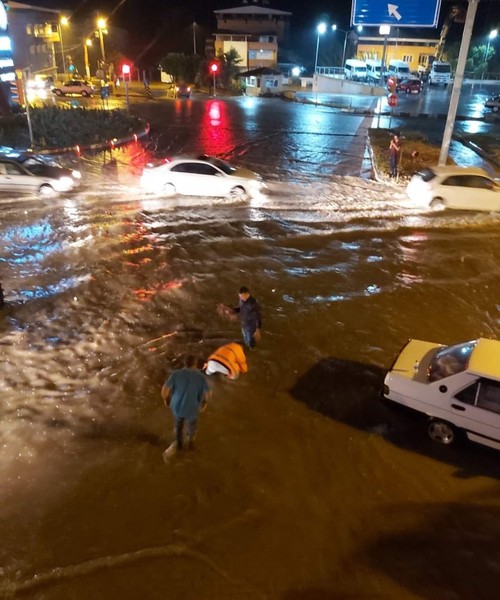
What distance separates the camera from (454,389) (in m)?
6.89

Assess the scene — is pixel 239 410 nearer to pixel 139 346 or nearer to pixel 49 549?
pixel 139 346

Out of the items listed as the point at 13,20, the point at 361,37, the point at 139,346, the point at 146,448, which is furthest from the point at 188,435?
the point at 361,37

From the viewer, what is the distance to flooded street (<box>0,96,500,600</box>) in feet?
18.0

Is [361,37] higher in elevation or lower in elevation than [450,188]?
higher

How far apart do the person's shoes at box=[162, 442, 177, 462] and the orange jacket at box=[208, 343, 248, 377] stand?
5.50 feet

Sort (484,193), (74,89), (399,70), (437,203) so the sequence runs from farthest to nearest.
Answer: (399,70) → (74,89) → (437,203) → (484,193)

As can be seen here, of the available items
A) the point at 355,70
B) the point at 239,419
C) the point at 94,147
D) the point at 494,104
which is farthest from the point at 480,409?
the point at 355,70

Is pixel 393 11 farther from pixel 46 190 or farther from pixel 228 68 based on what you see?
pixel 228 68

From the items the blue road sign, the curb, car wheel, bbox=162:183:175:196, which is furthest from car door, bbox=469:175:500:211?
the curb

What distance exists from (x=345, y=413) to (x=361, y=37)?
81.0 meters

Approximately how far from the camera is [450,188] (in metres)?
16.9

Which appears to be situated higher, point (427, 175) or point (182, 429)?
point (427, 175)

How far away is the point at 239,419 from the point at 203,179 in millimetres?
11674

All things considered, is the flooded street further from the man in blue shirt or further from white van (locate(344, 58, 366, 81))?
white van (locate(344, 58, 366, 81))
